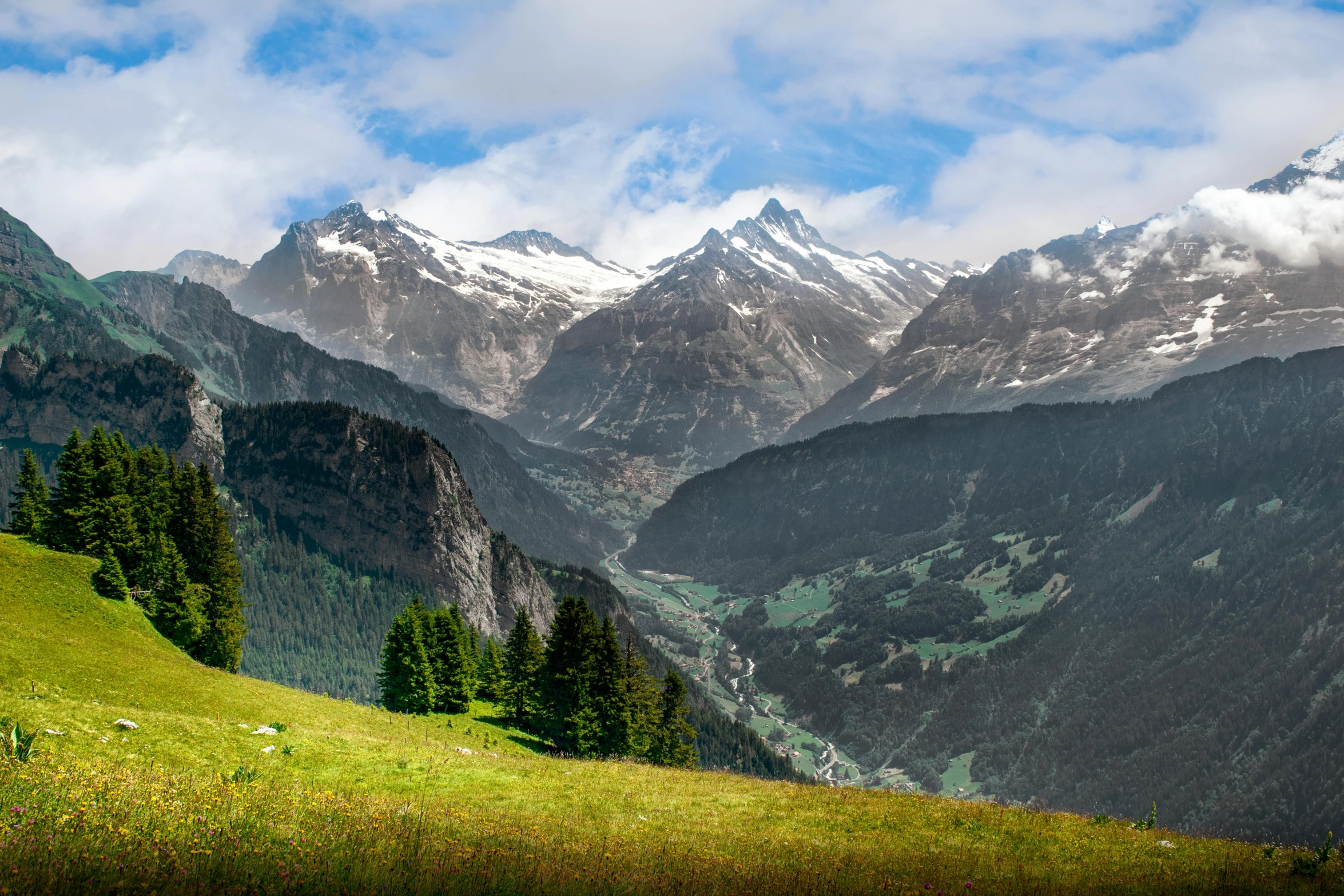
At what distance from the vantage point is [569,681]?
63.1 metres

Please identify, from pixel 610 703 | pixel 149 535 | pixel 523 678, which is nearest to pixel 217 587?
pixel 149 535

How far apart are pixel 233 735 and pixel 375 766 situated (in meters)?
5.21

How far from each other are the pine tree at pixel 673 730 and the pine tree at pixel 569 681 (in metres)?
8.23

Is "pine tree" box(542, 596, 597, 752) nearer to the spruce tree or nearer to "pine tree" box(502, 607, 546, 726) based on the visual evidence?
"pine tree" box(502, 607, 546, 726)

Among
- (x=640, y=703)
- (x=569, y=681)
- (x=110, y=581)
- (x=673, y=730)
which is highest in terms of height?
(x=110, y=581)

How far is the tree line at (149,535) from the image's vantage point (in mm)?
61938

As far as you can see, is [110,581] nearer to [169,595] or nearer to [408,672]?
[169,595]

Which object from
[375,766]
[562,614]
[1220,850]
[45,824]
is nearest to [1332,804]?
[562,614]

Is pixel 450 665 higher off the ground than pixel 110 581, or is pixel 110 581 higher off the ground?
pixel 110 581

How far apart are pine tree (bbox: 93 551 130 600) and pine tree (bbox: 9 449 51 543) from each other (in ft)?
34.7

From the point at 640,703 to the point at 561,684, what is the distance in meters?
7.11

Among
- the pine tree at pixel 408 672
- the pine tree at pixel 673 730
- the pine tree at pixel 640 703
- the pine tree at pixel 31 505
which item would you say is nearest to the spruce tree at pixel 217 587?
the pine tree at pixel 31 505

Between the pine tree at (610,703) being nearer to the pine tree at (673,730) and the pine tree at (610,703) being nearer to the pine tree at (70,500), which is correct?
the pine tree at (673,730)

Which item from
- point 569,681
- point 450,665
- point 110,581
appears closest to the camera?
point 110,581
